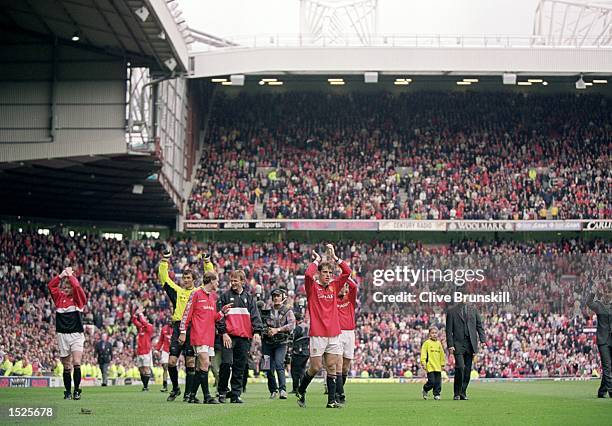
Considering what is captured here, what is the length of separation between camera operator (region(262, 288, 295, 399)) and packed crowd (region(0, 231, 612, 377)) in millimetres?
17644

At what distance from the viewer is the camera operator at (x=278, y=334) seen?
22203 mm

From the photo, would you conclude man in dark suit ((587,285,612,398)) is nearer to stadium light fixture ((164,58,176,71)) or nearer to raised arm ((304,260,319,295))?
raised arm ((304,260,319,295))

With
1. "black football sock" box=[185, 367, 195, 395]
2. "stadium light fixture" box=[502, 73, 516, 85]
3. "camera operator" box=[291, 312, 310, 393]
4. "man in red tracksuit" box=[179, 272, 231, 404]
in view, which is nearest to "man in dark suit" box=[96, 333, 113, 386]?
"camera operator" box=[291, 312, 310, 393]

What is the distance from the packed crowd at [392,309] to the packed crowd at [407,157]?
23.4 ft

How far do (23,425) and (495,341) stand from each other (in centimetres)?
3180

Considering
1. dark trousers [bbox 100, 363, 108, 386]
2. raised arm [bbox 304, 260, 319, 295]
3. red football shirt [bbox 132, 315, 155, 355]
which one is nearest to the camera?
raised arm [bbox 304, 260, 319, 295]

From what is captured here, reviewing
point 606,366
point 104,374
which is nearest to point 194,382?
point 606,366

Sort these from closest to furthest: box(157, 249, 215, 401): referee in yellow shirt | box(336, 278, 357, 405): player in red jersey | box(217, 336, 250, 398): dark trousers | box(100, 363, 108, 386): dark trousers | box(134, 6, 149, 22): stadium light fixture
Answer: box(217, 336, 250, 398): dark trousers
box(157, 249, 215, 401): referee in yellow shirt
box(336, 278, 357, 405): player in red jersey
box(134, 6, 149, 22): stadium light fixture
box(100, 363, 108, 386): dark trousers

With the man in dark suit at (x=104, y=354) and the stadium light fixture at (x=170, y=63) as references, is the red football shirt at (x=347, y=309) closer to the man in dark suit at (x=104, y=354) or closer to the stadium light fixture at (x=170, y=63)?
the man in dark suit at (x=104, y=354)

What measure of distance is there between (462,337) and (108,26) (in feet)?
56.6

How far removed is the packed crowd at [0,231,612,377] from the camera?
42.2 metres

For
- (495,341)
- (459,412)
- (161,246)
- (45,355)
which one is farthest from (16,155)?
(459,412)

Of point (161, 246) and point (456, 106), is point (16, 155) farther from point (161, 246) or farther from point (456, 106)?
point (456, 106)

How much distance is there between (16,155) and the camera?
36.8 meters
